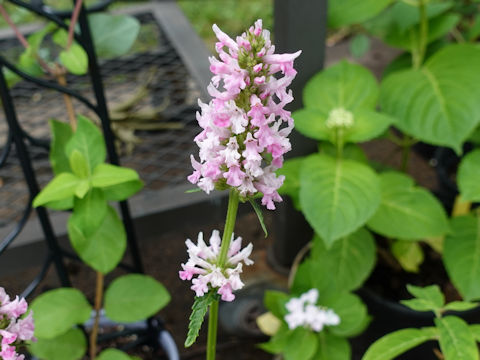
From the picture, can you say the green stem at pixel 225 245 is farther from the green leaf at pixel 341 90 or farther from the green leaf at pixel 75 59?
the green leaf at pixel 341 90

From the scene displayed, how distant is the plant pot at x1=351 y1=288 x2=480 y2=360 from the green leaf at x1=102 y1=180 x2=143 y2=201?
2.08 feet

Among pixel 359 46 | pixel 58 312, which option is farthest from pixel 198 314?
pixel 359 46

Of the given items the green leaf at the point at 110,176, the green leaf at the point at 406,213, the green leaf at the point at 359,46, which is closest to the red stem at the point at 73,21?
the green leaf at the point at 110,176

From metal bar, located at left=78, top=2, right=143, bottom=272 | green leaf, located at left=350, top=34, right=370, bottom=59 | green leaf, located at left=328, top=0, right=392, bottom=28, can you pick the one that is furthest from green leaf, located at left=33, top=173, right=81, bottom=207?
green leaf, located at left=350, top=34, right=370, bottom=59

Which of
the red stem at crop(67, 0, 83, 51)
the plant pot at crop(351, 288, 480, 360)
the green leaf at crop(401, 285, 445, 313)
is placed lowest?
the plant pot at crop(351, 288, 480, 360)

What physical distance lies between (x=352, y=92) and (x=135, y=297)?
0.62 meters

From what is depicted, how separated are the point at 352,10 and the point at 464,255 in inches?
23.0

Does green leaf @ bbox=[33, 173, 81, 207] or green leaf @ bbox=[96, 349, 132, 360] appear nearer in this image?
green leaf @ bbox=[33, 173, 81, 207]

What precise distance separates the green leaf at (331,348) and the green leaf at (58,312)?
1.50 ft

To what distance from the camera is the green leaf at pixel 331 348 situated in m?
1.08

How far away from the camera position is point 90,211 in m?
0.86

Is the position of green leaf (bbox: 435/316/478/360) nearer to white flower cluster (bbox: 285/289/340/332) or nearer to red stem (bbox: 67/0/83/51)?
white flower cluster (bbox: 285/289/340/332)

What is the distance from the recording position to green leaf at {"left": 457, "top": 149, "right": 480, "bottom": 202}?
3.42ft

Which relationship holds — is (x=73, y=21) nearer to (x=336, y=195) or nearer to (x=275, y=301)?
(x=336, y=195)
